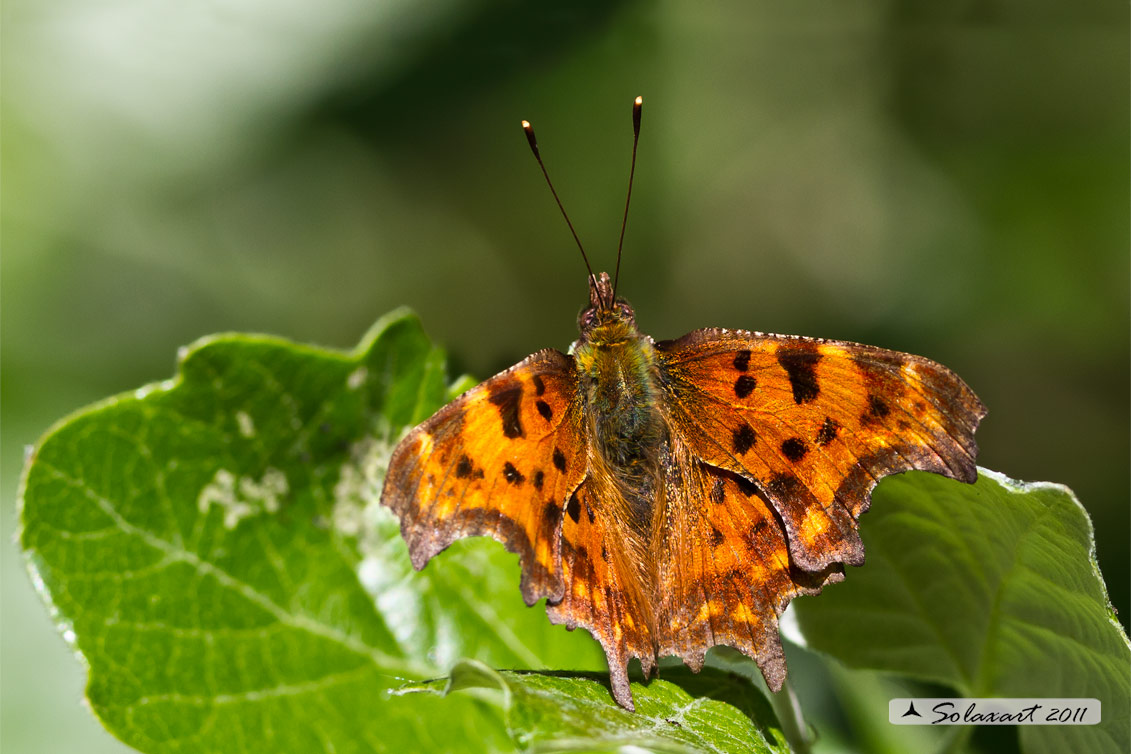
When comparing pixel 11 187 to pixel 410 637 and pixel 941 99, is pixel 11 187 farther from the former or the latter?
pixel 941 99

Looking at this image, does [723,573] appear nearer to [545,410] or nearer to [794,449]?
[794,449]

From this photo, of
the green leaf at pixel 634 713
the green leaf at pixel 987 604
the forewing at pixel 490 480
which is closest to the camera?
the green leaf at pixel 634 713

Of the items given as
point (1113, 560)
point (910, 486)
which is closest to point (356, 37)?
point (910, 486)

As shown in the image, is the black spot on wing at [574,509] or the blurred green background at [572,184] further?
the blurred green background at [572,184]

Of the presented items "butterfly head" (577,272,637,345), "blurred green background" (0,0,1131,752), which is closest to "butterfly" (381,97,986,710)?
"butterfly head" (577,272,637,345)

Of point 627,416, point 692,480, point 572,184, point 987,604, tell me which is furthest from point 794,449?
point 572,184

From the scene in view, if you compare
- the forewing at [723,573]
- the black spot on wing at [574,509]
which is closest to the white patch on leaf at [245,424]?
the black spot on wing at [574,509]

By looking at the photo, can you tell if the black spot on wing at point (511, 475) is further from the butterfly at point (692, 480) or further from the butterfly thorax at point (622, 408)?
the butterfly thorax at point (622, 408)

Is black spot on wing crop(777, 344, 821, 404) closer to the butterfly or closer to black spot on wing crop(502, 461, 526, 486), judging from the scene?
the butterfly
